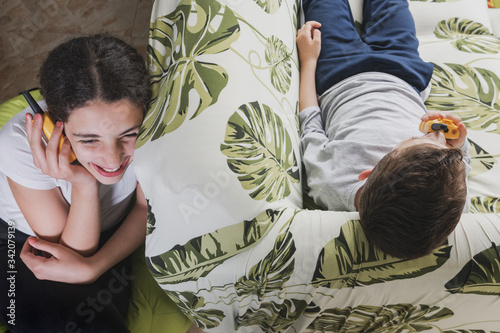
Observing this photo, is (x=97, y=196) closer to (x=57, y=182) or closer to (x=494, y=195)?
(x=57, y=182)

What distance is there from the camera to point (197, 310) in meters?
0.92

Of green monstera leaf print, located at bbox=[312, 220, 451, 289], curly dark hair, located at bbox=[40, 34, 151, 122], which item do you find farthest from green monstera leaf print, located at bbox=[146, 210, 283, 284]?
curly dark hair, located at bbox=[40, 34, 151, 122]

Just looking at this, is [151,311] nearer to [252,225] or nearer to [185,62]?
[252,225]

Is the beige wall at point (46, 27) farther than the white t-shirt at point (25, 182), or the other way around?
the beige wall at point (46, 27)

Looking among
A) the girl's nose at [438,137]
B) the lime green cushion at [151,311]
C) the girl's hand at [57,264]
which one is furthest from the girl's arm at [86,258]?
the girl's nose at [438,137]

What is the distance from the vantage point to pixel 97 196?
0.95 metres

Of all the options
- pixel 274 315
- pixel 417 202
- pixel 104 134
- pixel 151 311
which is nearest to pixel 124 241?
pixel 151 311

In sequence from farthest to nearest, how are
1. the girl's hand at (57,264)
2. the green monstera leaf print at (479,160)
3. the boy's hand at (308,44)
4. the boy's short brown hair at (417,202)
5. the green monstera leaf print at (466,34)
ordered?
the green monstera leaf print at (466,34)
the boy's hand at (308,44)
the green monstera leaf print at (479,160)
the girl's hand at (57,264)
the boy's short brown hair at (417,202)

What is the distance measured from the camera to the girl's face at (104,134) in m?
0.84

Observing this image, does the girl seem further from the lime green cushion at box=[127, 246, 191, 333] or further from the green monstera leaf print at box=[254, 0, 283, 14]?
the green monstera leaf print at box=[254, 0, 283, 14]

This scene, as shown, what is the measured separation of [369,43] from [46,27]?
122 centimetres

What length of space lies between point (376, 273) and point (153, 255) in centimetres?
42

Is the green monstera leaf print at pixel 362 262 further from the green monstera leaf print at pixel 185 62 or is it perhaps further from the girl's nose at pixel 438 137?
the green monstera leaf print at pixel 185 62

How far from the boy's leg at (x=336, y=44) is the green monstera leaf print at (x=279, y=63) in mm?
130
